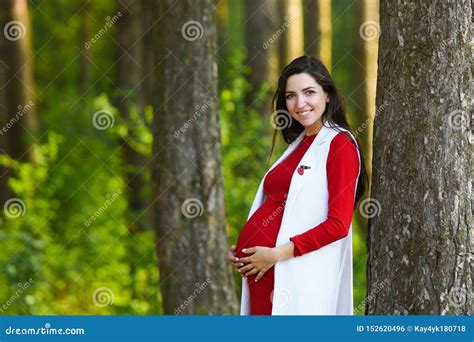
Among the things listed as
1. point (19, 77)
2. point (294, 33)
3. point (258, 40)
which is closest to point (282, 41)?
point (294, 33)

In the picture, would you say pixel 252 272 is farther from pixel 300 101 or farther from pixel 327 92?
pixel 327 92

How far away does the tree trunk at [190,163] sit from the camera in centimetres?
815

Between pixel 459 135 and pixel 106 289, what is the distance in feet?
23.9

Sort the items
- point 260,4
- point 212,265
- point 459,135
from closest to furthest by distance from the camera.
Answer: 1. point 459,135
2. point 212,265
3. point 260,4

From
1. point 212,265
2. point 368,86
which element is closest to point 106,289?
point 212,265

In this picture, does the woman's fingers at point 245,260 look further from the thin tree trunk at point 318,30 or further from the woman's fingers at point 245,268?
the thin tree trunk at point 318,30

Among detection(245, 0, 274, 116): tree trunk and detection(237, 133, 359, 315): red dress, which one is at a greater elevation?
detection(245, 0, 274, 116): tree trunk

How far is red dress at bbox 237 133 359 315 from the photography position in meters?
4.62

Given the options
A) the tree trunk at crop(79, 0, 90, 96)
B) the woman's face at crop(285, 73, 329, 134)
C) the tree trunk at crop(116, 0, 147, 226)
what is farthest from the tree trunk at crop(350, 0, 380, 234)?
the tree trunk at crop(79, 0, 90, 96)

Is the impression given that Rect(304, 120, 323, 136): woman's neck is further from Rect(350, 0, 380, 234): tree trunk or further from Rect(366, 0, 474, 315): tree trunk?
Rect(350, 0, 380, 234): tree trunk

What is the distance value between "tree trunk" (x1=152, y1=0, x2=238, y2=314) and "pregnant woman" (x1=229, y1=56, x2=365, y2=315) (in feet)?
10.5

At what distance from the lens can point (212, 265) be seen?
837 cm

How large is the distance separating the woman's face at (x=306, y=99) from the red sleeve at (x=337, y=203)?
0.29 metres

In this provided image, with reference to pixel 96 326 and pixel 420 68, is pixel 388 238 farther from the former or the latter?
pixel 96 326
